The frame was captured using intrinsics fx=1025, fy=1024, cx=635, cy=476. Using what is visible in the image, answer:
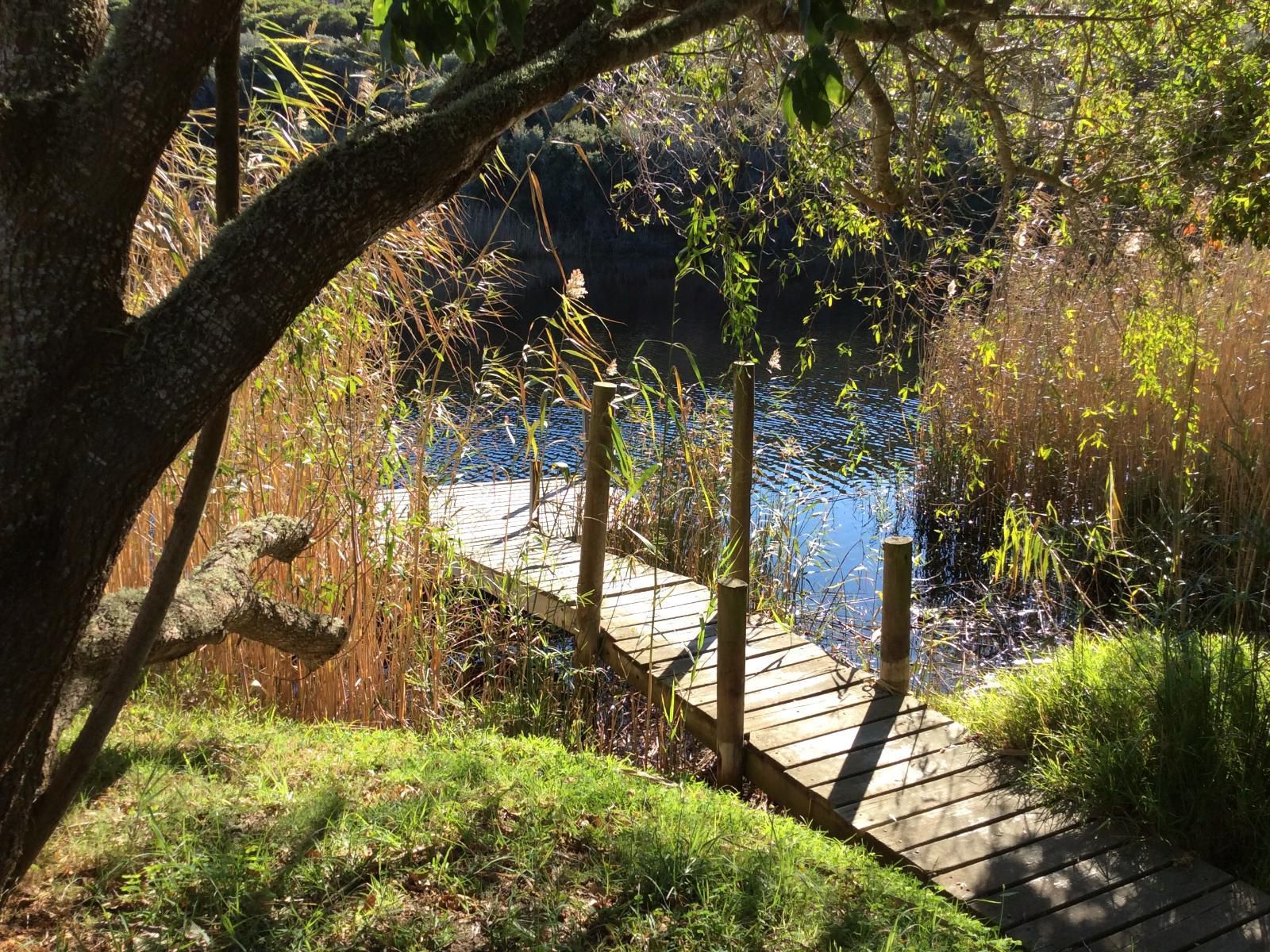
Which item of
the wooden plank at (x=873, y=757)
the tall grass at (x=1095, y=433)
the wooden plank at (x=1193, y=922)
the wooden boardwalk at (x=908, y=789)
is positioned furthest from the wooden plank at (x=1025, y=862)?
the tall grass at (x=1095, y=433)

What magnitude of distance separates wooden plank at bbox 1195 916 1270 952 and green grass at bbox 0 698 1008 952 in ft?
2.02

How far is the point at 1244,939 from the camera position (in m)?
2.88

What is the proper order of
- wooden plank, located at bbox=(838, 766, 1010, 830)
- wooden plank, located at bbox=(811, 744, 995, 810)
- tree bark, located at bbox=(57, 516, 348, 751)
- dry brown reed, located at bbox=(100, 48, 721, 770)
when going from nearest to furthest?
tree bark, located at bbox=(57, 516, 348, 751) → wooden plank, located at bbox=(838, 766, 1010, 830) → wooden plank, located at bbox=(811, 744, 995, 810) → dry brown reed, located at bbox=(100, 48, 721, 770)

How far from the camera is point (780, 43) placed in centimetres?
412

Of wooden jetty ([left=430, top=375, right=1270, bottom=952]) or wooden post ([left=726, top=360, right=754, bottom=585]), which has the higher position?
wooden post ([left=726, top=360, right=754, bottom=585])

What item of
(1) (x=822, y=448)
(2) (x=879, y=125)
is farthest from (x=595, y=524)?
(1) (x=822, y=448)

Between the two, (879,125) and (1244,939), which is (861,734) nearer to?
(1244,939)

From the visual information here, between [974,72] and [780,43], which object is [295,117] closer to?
[780,43]

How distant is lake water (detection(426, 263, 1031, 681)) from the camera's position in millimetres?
6449

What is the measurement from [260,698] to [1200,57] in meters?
4.49

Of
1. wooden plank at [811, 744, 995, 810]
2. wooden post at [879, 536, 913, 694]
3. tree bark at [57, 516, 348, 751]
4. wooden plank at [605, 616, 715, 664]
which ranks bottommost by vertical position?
wooden plank at [811, 744, 995, 810]

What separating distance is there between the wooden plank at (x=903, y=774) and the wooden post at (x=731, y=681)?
0.39 metres

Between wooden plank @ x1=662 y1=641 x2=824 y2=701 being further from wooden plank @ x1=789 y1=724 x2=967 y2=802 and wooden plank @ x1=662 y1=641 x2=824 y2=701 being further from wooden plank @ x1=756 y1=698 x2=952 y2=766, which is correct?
wooden plank @ x1=789 y1=724 x2=967 y2=802

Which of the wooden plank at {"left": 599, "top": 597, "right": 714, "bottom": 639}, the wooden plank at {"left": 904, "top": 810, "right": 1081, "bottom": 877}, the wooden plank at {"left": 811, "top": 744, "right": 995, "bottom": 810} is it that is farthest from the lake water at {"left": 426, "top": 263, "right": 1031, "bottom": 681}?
the wooden plank at {"left": 904, "top": 810, "right": 1081, "bottom": 877}
